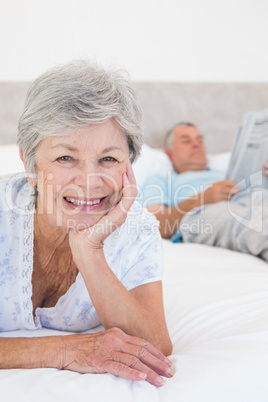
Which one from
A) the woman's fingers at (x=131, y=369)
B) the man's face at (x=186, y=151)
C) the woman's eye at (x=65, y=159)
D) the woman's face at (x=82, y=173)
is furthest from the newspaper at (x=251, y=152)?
the woman's fingers at (x=131, y=369)

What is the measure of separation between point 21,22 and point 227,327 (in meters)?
1.95

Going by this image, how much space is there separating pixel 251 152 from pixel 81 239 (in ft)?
3.84

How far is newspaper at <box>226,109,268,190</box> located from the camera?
1.96 meters

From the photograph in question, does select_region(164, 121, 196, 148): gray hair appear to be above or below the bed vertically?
above

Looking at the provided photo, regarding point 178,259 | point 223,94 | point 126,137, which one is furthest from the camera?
point 223,94

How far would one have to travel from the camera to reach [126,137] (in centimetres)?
103

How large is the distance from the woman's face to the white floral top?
9 cm

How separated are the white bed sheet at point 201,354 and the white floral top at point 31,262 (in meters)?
0.05

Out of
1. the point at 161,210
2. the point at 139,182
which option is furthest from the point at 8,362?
the point at 139,182

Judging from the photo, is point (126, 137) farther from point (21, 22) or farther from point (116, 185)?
point (21, 22)

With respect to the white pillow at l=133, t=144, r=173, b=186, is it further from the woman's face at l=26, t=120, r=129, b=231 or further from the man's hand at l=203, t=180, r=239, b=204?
the woman's face at l=26, t=120, r=129, b=231

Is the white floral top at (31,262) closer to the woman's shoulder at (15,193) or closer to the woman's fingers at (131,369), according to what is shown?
the woman's shoulder at (15,193)

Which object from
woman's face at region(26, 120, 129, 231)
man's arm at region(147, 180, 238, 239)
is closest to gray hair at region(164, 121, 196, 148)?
man's arm at region(147, 180, 238, 239)

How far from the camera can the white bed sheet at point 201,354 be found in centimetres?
81
